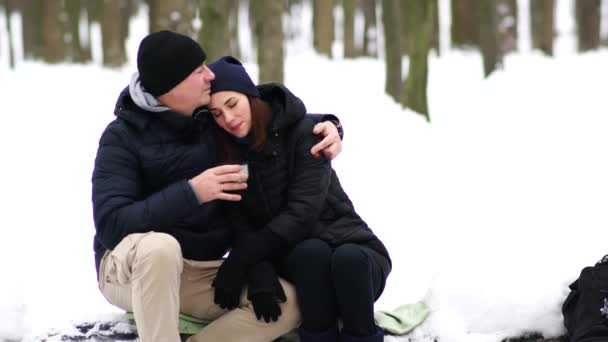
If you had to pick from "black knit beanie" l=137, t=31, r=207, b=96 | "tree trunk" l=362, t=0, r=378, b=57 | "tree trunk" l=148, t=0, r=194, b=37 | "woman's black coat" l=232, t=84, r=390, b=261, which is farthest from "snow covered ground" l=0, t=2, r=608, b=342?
"tree trunk" l=362, t=0, r=378, b=57

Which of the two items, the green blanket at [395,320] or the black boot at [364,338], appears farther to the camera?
the green blanket at [395,320]

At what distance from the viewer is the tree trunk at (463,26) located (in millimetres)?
16297

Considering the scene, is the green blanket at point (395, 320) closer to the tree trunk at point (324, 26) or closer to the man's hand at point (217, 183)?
the man's hand at point (217, 183)

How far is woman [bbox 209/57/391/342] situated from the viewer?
3.46 metres

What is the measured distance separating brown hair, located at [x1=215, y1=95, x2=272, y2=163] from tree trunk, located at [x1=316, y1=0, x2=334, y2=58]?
1410 cm

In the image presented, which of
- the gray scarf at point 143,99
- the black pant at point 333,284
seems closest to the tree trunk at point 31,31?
the gray scarf at point 143,99

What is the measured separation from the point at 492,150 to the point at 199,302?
207 inches

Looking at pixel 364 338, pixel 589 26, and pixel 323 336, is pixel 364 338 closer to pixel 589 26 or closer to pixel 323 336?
pixel 323 336

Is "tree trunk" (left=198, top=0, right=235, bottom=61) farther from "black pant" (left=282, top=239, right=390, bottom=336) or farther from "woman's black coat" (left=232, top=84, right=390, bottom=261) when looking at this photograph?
"black pant" (left=282, top=239, right=390, bottom=336)

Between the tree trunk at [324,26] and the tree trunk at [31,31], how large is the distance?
5898 mm

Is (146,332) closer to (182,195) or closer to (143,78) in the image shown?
(182,195)

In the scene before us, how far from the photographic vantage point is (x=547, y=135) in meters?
8.52

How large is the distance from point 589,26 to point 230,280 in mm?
14577

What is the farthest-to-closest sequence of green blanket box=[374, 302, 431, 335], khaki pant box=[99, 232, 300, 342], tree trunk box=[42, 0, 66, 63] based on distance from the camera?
tree trunk box=[42, 0, 66, 63], green blanket box=[374, 302, 431, 335], khaki pant box=[99, 232, 300, 342]
